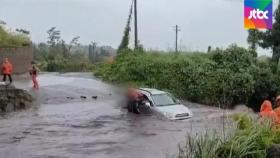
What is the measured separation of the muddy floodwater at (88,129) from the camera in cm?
1772

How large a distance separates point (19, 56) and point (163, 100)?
20.1 m

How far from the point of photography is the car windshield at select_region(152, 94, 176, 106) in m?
30.7

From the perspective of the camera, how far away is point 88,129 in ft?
79.3

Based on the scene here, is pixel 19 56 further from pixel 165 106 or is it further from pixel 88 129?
pixel 88 129

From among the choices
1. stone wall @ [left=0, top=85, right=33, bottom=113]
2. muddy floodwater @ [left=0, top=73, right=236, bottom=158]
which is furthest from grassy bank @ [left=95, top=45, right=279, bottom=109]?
stone wall @ [left=0, top=85, right=33, bottom=113]

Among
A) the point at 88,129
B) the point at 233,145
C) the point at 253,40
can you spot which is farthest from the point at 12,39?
the point at 233,145

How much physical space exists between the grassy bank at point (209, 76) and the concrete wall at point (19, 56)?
25.9ft

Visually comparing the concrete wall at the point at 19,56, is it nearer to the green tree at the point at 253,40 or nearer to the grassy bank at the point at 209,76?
the grassy bank at the point at 209,76

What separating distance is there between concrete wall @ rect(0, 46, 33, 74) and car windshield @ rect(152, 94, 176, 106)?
747 inches

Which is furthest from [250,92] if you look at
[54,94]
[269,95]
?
[54,94]

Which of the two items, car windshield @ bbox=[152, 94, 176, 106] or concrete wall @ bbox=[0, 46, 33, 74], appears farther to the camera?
concrete wall @ bbox=[0, 46, 33, 74]

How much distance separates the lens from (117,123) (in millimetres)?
26547

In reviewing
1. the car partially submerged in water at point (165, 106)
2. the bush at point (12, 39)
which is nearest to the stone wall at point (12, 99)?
the car partially submerged in water at point (165, 106)

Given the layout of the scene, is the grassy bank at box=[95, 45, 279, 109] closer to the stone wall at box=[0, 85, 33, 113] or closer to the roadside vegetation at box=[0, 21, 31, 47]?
the roadside vegetation at box=[0, 21, 31, 47]
